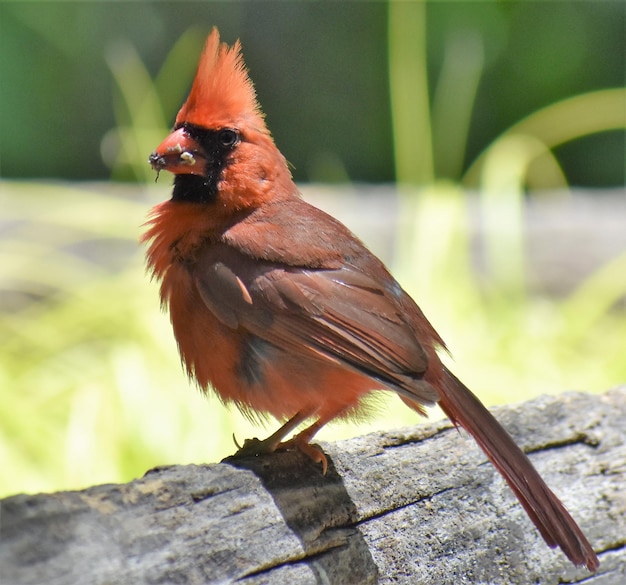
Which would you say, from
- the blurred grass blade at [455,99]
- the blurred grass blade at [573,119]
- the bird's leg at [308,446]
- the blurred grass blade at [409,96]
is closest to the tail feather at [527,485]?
the bird's leg at [308,446]

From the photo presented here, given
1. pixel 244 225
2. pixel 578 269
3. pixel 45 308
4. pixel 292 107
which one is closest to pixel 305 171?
pixel 292 107

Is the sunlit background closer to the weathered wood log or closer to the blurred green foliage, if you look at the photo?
the blurred green foliage

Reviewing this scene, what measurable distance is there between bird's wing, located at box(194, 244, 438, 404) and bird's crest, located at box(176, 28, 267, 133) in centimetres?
32

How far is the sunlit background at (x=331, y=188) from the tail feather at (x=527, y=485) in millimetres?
393

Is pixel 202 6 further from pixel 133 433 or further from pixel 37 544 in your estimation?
pixel 37 544

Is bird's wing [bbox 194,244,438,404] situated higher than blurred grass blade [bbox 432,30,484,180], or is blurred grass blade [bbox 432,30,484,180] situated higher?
blurred grass blade [bbox 432,30,484,180]

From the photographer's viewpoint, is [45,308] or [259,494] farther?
[45,308]

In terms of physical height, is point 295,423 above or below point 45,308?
below

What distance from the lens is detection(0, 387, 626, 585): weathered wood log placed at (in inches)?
60.1

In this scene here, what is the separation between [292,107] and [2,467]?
4334 mm

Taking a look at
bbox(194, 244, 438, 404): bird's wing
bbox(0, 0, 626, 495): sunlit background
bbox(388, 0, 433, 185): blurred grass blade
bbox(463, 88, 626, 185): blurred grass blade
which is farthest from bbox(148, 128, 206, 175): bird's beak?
bbox(463, 88, 626, 185): blurred grass blade

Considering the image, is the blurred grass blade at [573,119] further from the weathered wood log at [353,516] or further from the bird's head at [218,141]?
the weathered wood log at [353,516]

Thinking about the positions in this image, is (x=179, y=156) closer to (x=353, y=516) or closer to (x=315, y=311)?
(x=315, y=311)

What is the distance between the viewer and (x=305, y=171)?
6.68 meters
